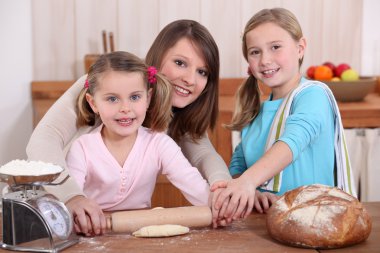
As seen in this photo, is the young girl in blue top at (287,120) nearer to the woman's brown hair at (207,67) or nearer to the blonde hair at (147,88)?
the woman's brown hair at (207,67)

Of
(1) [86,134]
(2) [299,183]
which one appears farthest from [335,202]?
(1) [86,134]

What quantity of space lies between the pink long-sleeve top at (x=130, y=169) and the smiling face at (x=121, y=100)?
3.4 inches

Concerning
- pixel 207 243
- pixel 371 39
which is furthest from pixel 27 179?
pixel 371 39

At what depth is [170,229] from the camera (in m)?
1.29

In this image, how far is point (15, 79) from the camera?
3197 millimetres

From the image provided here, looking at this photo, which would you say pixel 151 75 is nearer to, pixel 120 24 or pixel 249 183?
pixel 249 183

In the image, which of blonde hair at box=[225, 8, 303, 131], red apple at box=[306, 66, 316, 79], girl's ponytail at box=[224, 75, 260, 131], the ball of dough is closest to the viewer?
the ball of dough

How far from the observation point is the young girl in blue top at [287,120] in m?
1.61

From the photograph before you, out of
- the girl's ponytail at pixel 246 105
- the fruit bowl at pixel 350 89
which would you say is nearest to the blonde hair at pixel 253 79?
the girl's ponytail at pixel 246 105

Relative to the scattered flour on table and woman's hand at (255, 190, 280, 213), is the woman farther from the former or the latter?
the scattered flour on table

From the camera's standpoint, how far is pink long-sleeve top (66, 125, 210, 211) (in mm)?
1641

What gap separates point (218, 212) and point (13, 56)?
83.3 inches

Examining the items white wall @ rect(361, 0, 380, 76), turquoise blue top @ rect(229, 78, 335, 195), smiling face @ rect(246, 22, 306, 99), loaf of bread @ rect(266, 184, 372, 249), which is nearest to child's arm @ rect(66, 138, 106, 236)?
loaf of bread @ rect(266, 184, 372, 249)

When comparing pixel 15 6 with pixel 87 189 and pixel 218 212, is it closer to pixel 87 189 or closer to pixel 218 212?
pixel 87 189
